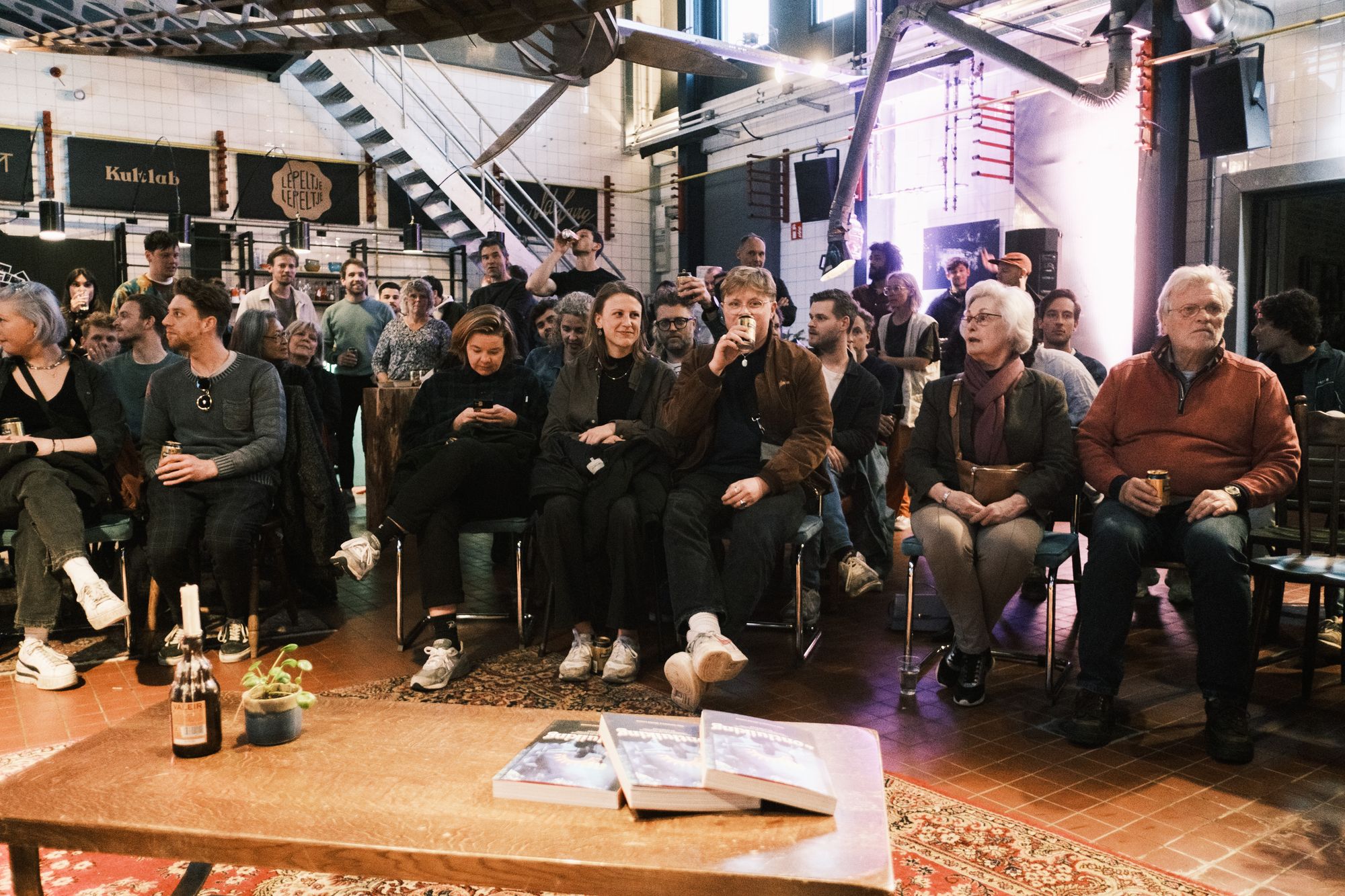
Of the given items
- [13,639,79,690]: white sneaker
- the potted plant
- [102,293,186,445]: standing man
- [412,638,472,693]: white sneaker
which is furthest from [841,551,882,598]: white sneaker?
[102,293,186,445]: standing man

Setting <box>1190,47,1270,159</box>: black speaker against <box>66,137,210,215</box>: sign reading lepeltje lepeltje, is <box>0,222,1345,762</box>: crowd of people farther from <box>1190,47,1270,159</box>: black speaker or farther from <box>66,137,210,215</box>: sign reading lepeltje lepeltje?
<box>66,137,210,215</box>: sign reading lepeltje lepeltje

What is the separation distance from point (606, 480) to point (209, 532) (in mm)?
1458

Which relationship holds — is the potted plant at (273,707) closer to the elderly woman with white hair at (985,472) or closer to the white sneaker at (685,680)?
the white sneaker at (685,680)

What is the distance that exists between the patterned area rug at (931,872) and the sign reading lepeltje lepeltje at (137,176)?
10.1 metres

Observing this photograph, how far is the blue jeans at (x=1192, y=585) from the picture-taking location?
9.75 ft

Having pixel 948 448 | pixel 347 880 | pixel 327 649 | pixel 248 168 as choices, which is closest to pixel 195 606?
pixel 347 880

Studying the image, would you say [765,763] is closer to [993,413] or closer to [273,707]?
[273,707]

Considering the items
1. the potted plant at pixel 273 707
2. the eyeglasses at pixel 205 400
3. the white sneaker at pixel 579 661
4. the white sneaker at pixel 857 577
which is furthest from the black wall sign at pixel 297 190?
the potted plant at pixel 273 707

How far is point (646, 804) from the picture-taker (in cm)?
162

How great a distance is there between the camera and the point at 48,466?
3.79m

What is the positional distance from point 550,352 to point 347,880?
3.33m

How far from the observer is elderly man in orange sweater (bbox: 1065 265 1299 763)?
298 centimetres

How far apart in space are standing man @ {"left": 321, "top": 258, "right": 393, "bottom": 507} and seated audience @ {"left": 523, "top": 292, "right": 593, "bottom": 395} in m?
2.33

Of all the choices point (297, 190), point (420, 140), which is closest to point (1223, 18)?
point (420, 140)
